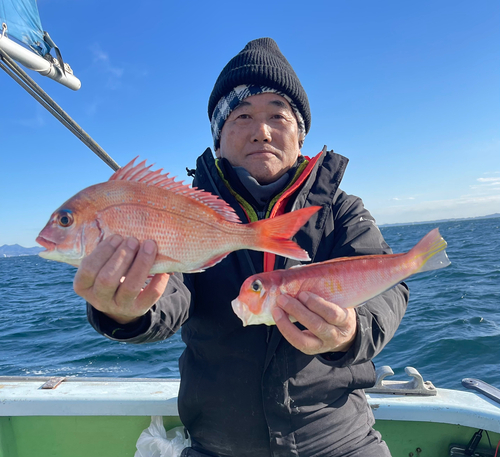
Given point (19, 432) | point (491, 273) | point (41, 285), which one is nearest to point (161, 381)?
point (19, 432)

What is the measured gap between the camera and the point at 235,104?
9.62 ft

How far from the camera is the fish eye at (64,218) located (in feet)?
5.77

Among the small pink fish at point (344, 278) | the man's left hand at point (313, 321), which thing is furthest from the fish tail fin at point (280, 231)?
the man's left hand at point (313, 321)

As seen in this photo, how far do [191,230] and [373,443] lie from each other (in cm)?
194

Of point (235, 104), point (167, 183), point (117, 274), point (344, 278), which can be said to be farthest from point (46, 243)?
point (235, 104)

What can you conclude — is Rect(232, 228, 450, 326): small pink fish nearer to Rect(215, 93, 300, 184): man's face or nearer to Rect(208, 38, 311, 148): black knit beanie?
Rect(215, 93, 300, 184): man's face

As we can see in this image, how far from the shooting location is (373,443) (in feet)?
7.77

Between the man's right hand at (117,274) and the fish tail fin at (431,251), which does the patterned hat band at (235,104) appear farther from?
the fish tail fin at (431,251)

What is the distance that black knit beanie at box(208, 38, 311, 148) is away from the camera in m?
2.99

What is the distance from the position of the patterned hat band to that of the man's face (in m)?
0.04

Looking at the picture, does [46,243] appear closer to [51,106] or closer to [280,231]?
[280,231]

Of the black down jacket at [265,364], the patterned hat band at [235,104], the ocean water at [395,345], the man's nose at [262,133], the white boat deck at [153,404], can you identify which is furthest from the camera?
the ocean water at [395,345]

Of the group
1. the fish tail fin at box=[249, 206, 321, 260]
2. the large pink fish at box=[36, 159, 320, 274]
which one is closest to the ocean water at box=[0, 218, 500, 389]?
the large pink fish at box=[36, 159, 320, 274]

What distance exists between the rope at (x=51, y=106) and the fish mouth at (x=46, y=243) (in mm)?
1886
